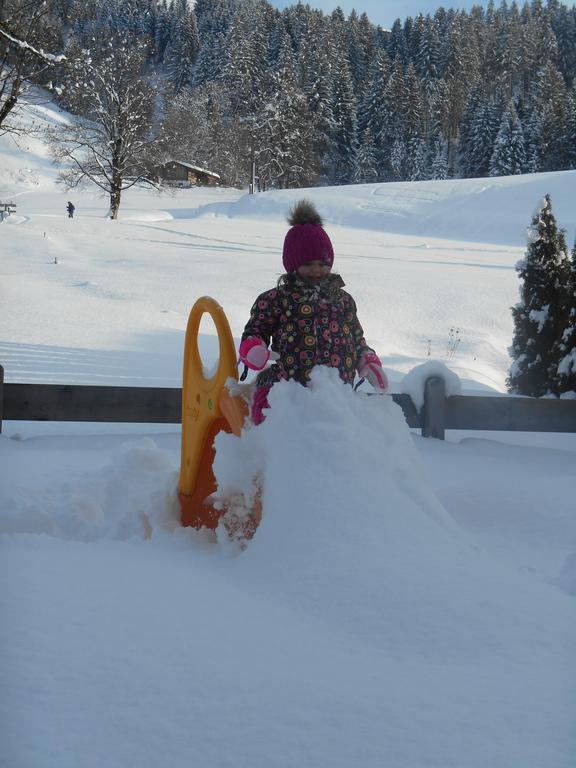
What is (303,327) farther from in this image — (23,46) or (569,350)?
(23,46)

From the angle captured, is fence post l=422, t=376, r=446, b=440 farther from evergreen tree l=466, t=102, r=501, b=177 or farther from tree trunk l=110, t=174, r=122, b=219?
evergreen tree l=466, t=102, r=501, b=177

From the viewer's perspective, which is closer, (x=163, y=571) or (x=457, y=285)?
(x=163, y=571)

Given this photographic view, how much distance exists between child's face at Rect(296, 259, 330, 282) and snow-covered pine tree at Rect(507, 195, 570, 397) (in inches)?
189

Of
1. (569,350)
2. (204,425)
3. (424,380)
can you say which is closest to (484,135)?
(569,350)

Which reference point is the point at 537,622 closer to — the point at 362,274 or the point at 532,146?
the point at 362,274

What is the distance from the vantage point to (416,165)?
221ft

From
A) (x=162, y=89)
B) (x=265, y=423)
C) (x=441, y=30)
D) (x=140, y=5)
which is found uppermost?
(x=140, y=5)

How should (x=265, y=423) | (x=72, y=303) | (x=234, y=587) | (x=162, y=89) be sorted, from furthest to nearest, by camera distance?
(x=162, y=89)
(x=72, y=303)
(x=265, y=423)
(x=234, y=587)

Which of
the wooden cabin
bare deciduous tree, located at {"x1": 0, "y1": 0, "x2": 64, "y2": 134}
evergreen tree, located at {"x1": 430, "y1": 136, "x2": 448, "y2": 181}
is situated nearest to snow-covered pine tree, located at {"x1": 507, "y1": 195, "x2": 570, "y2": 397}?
bare deciduous tree, located at {"x1": 0, "y1": 0, "x2": 64, "y2": 134}

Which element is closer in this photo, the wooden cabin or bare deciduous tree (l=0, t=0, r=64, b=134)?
bare deciduous tree (l=0, t=0, r=64, b=134)

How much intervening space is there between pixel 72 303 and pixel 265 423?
1161 centimetres

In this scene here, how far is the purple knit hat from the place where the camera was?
3.52 meters

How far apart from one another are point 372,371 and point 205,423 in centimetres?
89

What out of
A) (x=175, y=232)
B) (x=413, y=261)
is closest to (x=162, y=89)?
(x=175, y=232)
